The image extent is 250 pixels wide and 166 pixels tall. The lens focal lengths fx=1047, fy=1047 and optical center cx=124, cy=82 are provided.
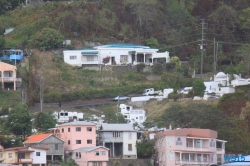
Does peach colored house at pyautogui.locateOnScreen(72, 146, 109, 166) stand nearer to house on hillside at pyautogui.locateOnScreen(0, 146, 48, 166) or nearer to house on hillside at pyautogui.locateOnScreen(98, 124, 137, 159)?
house on hillside at pyautogui.locateOnScreen(0, 146, 48, 166)

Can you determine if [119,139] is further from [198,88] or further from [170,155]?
[198,88]

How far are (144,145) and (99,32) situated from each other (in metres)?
25.1

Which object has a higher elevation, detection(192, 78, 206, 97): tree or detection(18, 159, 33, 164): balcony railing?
detection(192, 78, 206, 97): tree

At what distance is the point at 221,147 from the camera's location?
72.9 metres


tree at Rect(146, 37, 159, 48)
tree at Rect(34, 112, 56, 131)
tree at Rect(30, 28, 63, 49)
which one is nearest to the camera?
tree at Rect(34, 112, 56, 131)

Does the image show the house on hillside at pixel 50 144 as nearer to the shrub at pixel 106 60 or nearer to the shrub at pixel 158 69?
the shrub at pixel 106 60

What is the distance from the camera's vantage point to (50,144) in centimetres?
6956

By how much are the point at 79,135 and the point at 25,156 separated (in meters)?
5.12

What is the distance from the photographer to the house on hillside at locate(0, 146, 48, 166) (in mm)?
67688

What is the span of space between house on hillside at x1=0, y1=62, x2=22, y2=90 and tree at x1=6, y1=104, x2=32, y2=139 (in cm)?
1264

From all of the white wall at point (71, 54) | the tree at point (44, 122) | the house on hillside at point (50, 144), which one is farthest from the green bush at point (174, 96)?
the house on hillside at point (50, 144)

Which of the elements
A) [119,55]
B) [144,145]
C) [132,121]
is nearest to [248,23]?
[119,55]

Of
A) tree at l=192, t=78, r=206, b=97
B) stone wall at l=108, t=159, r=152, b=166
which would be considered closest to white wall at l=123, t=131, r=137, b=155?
stone wall at l=108, t=159, r=152, b=166

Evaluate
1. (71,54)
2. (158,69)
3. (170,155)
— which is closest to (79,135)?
(170,155)
